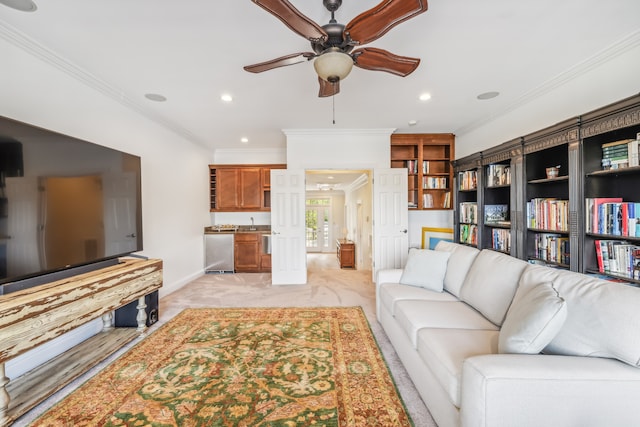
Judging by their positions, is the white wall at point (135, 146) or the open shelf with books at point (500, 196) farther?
the open shelf with books at point (500, 196)

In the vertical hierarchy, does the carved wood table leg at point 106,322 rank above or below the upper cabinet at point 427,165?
below

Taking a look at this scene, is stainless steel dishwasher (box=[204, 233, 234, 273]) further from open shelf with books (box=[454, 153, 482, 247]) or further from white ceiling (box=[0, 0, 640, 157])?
open shelf with books (box=[454, 153, 482, 247])

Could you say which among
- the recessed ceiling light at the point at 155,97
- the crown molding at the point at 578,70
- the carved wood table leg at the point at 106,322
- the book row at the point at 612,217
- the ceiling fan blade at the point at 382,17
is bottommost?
the carved wood table leg at the point at 106,322

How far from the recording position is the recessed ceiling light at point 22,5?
1603 millimetres

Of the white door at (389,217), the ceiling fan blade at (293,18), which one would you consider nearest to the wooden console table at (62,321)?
the ceiling fan blade at (293,18)

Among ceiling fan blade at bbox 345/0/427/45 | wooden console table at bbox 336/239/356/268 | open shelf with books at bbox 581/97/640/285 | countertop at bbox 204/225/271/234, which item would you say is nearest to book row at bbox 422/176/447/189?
wooden console table at bbox 336/239/356/268

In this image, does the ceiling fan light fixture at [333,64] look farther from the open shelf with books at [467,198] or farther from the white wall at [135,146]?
the open shelf with books at [467,198]

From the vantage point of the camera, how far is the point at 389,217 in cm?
436

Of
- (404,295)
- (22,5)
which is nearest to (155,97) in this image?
(22,5)

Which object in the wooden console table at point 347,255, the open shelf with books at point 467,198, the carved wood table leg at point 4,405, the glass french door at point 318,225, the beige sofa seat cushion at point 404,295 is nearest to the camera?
the carved wood table leg at point 4,405

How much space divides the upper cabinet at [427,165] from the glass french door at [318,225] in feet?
17.0

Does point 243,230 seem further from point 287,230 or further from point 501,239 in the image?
point 501,239

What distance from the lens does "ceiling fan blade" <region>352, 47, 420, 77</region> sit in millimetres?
1715

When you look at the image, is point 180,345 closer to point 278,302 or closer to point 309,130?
point 278,302
